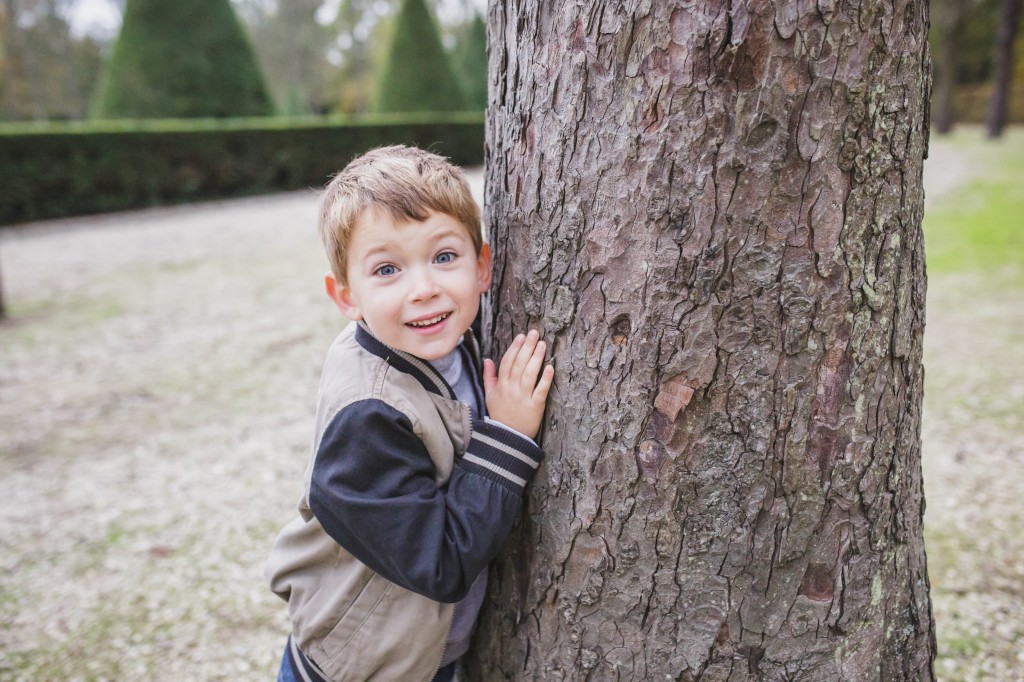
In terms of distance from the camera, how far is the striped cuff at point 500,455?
1379 millimetres

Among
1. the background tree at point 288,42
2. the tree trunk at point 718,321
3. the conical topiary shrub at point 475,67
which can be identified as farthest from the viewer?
the background tree at point 288,42

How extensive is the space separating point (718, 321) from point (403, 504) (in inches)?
24.8

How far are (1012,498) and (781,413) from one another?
2633 mm

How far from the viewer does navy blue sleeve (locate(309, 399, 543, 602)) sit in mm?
1268

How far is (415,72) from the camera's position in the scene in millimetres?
18109

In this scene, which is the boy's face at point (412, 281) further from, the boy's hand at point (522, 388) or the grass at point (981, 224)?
the grass at point (981, 224)

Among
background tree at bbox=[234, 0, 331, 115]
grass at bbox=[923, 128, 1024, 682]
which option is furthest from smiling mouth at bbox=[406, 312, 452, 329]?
background tree at bbox=[234, 0, 331, 115]

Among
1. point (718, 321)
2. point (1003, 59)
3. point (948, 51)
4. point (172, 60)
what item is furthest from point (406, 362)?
point (948, 51)

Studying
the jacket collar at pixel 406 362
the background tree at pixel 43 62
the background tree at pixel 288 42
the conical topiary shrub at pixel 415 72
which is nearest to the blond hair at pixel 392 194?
the jacket collar at pixel 406 362

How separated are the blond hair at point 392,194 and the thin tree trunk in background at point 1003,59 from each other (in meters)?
21.5

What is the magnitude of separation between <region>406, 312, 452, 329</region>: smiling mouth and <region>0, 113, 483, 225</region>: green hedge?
8340mm

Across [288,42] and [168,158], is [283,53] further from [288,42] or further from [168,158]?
[168,158]

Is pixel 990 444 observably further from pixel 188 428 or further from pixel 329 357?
pixel 188 428

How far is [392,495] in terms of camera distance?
1.27m
